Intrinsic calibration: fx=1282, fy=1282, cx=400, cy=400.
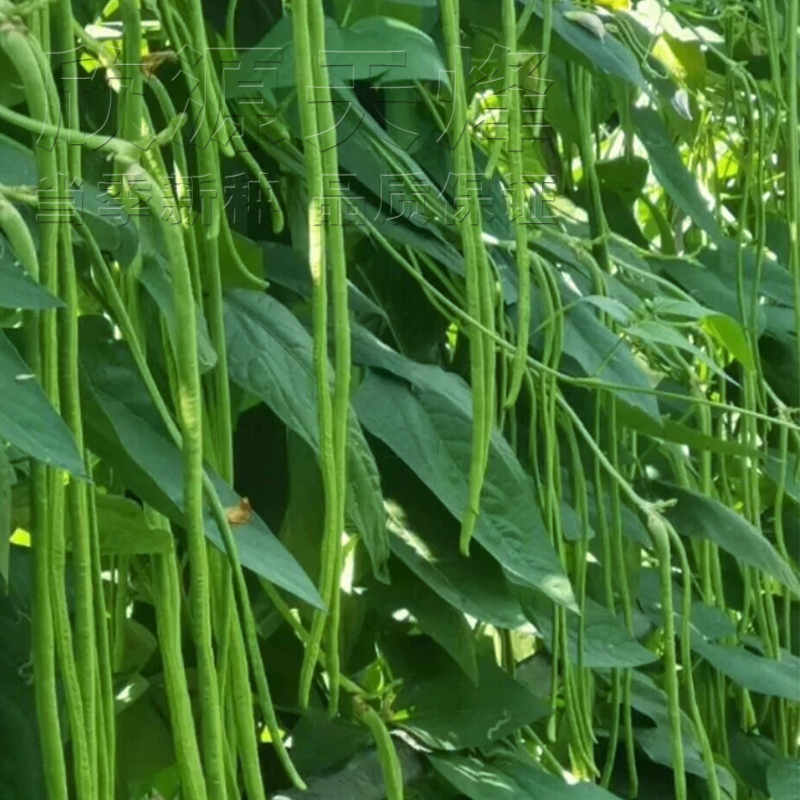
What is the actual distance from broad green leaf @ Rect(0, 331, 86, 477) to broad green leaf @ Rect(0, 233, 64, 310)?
0.01m

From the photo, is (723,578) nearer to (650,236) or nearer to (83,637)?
(650,236)

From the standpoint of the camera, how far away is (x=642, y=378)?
2.42 feet

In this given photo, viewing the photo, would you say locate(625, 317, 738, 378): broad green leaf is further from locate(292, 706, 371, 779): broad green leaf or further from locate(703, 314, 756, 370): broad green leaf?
locate(292, 706, 371, 779): broad green leaf

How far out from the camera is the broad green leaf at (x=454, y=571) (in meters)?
0.60

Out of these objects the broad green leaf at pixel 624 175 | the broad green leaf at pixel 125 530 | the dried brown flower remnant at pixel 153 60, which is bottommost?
the broad green leaf at pixel 125 530

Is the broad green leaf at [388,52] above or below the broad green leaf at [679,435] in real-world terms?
above

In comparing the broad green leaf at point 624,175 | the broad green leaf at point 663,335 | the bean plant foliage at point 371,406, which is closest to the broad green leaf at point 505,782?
the bean plant foliage at point 371,406

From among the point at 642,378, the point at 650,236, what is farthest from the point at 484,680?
the point at 650,236

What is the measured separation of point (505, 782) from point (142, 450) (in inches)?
11.7

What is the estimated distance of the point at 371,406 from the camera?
1.90ft

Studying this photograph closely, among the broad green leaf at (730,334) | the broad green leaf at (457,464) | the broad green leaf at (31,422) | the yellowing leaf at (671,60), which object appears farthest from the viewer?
the yellowing leaf at (671,60)

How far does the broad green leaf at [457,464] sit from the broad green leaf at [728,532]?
23 centimetres

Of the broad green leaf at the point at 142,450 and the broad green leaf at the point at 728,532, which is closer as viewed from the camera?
the broad green leaf at the point at 142,450

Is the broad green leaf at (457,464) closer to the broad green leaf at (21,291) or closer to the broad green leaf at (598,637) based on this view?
the broad green leaf at (598,637)
